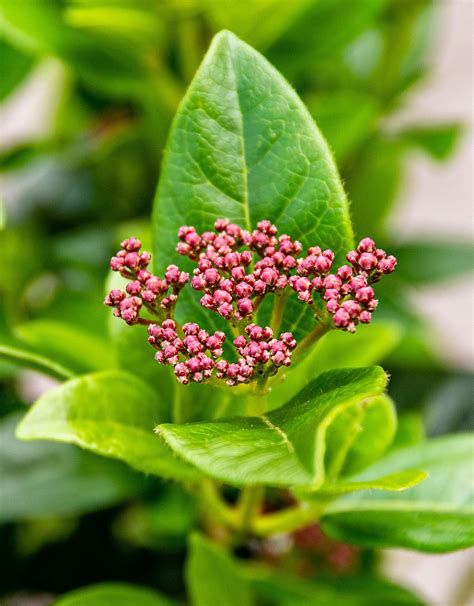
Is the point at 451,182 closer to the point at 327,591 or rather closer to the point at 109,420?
the point at 327,591

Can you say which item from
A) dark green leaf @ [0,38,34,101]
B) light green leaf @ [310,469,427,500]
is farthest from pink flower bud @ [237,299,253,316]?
dark green leaf @ [0,38,34,101]

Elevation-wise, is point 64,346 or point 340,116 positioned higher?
point 340,116

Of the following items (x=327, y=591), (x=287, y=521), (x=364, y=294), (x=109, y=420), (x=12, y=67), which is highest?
(x=12, y=67)

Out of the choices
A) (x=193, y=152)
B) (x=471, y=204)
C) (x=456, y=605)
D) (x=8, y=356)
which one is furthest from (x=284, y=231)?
(x=471, y=204)

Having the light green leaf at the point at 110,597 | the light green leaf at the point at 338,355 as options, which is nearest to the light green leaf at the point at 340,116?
the light green leaf at the point at 338,355

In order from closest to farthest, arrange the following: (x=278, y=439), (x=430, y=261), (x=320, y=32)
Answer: (x=278, y=439) → (x=320, y=32) → (x=430, y=261)

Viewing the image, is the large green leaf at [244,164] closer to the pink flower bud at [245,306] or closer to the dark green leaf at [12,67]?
the pink flower bud at [245,306]

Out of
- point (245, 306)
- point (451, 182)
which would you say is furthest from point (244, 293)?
point (451, 182)

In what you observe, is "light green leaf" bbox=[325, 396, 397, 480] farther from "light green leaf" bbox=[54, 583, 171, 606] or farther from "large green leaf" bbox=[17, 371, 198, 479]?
"light green leaf" bbox=[54, 583, 171, 606]
